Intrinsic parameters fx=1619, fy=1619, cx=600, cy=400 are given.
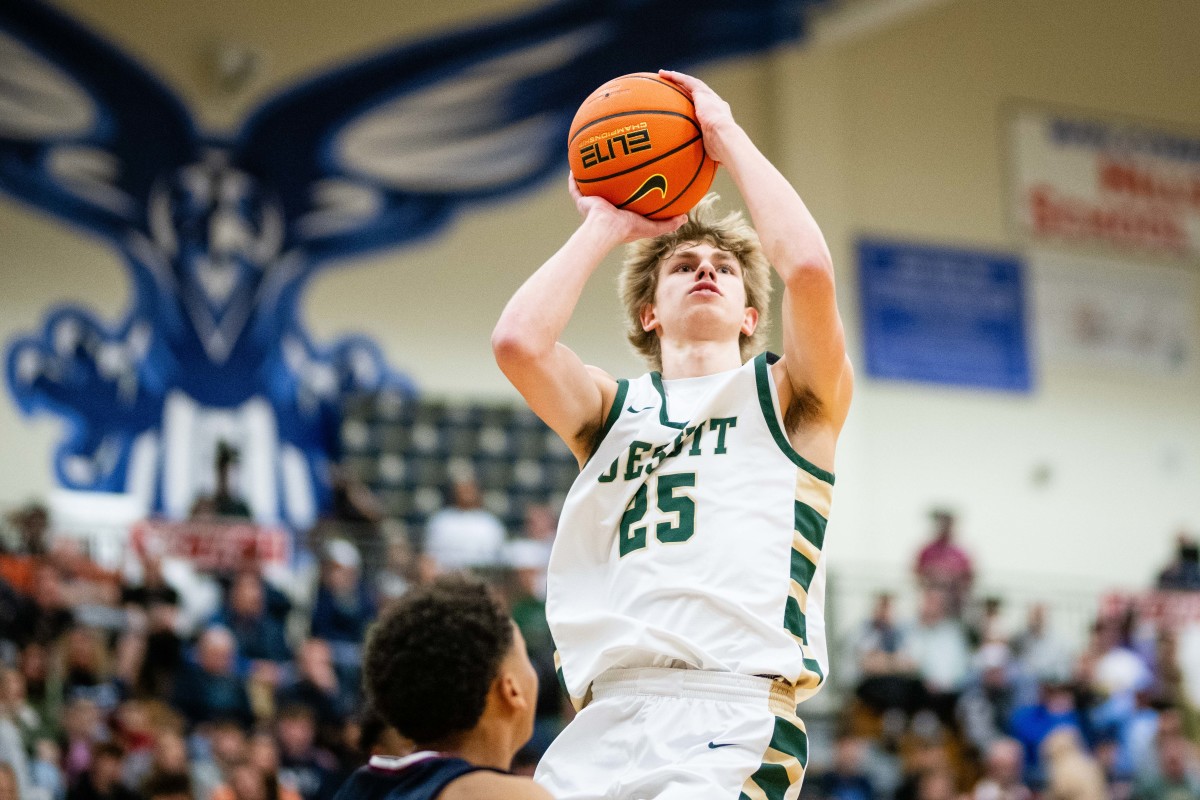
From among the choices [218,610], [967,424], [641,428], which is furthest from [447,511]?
[641,428]

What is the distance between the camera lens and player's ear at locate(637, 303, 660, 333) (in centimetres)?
416

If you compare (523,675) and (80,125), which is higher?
(80,125)

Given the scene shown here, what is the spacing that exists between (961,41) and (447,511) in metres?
8.77

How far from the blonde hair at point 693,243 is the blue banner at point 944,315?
531 inches

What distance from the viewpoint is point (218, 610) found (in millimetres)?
11562

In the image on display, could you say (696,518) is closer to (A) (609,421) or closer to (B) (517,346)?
(A) (609,421)

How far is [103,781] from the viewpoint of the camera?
9102 mm

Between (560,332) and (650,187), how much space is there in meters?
0.48

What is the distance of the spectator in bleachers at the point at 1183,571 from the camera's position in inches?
Answer: 634

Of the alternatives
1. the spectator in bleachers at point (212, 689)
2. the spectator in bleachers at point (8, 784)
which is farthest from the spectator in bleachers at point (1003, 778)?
the spectator in bleachers at point (8, 784)

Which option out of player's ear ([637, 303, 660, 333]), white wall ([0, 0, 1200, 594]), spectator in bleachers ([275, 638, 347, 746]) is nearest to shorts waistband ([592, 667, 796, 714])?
player's ear ([637, 303, 660, 333])

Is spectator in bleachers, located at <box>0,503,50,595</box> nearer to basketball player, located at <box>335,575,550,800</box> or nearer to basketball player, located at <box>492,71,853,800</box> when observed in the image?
basketball player, located at <box>492,71,853,800</box>

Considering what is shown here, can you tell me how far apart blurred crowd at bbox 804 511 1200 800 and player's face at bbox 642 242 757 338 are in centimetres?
801

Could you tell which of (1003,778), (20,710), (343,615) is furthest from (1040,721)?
(20,710)
